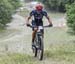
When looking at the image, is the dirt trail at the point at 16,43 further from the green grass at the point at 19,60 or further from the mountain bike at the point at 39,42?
the green grass at the point at 19,60

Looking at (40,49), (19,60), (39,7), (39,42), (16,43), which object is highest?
(39,7)

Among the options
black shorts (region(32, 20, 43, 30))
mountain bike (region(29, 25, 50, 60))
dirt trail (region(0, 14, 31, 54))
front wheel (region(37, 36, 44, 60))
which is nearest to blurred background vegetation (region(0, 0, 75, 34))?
dirt trail (region(0, 14, 31, 54))

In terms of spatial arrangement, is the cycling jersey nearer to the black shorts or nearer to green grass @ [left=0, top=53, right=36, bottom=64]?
the black shorts

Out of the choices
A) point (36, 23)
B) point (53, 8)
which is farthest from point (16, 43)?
point (53, 8)

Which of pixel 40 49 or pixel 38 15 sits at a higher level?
pixel 38 15

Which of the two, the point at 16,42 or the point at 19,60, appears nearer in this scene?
the point at 19,60

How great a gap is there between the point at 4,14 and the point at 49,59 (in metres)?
19.7

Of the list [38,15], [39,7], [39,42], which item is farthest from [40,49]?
[39,7]

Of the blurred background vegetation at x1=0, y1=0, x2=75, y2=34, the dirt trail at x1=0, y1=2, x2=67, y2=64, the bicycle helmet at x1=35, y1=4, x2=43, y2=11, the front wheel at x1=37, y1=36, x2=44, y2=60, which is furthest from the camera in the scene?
the blurred background vegetation at x1=0, y1=0, x2=75, y2=34

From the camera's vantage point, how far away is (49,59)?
1040 cm

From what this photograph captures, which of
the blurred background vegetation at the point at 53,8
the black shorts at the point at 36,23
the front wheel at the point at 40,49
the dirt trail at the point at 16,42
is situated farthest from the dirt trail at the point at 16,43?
the blurred background vegetation at the point at 53,8

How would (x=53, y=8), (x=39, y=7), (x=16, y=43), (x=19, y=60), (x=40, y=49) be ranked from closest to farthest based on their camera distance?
(x=19, y=60)
(x=40, y=49)
(x=39, y=7)
(x=16, y=43)
(x=53, y=8)

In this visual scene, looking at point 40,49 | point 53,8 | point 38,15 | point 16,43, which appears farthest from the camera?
point 53,8

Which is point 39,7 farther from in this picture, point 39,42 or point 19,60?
point 19,60
